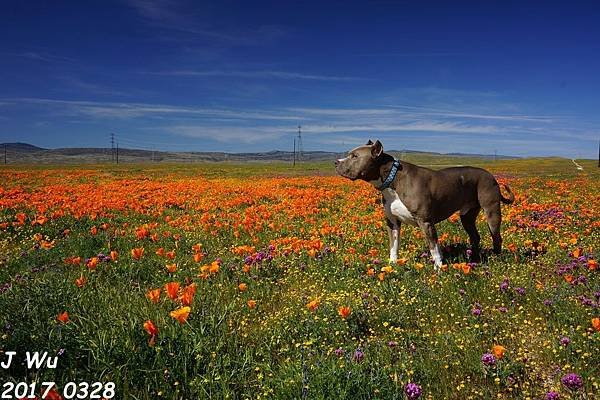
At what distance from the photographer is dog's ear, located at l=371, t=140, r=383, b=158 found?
7.05 m

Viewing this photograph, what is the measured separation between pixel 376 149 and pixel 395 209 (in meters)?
1.11

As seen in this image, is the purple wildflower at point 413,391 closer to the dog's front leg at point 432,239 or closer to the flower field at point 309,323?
the flower field at point 309,323

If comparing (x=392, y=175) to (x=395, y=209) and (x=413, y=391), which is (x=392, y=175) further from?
(x=413, y=391)

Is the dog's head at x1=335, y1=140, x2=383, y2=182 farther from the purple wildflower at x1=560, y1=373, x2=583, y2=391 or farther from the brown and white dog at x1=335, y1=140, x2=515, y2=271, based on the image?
the purple wildflower at x1=560, y1=373, x2=583, y2=391

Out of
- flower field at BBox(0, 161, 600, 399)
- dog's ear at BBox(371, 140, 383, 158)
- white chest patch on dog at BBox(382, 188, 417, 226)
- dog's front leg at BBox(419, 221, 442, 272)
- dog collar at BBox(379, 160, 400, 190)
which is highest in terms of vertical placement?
dog's ear at BBox(371, 140, 383, 158)

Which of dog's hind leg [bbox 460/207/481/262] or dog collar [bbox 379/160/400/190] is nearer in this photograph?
dog collar [bbox 379/160/400/190]

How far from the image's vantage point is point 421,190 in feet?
23.3

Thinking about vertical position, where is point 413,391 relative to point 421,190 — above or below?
below

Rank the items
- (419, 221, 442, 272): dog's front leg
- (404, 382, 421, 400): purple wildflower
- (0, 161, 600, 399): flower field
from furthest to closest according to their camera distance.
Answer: (419, 221, 442, 272): dog's front leg, (0, 161, 600, 399): flower field, (404, 382, 421, 400): purple wildflower

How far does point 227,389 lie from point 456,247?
22.0 feet

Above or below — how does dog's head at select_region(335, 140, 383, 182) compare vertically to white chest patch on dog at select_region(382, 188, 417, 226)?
above

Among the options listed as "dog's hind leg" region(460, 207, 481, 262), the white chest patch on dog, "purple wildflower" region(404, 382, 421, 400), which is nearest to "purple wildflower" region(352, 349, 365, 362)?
"purple wildflower" region(404, 382, 421, 400)

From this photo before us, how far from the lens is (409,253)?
8.15 m

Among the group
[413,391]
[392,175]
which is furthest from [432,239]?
[413,391]
